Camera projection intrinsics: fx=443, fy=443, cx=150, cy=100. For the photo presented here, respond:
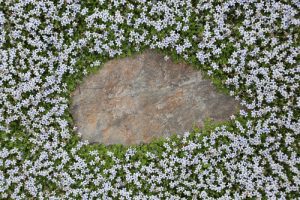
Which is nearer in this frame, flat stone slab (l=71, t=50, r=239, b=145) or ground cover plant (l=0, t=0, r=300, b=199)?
ground cover plant (l=0, t=0, r=300, b=199)

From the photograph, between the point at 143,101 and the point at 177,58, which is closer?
the point at 177,58

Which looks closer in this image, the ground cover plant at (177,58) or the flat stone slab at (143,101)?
the ground cover plant at (177,58)

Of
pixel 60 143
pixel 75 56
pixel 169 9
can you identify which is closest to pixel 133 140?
pixel 60 143

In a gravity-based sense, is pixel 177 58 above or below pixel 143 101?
above

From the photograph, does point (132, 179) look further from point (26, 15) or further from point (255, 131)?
point (26, 15)

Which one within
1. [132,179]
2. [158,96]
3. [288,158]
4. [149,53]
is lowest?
[132,179]
